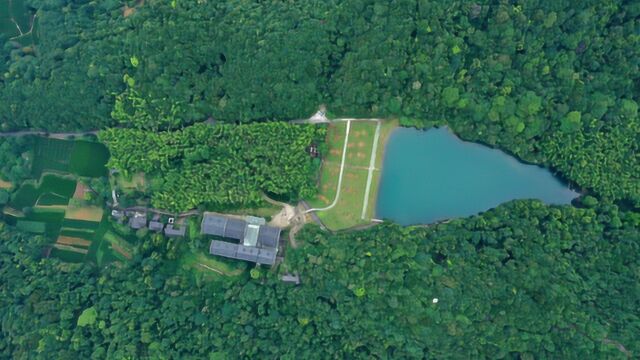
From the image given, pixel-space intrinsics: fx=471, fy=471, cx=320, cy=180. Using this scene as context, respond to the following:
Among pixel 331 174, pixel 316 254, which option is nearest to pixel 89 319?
pixel 316 254

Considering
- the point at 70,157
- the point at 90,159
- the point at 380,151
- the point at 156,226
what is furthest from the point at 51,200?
the point at 380,151

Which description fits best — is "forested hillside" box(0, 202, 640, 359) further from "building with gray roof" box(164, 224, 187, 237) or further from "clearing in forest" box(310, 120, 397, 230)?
"clearing in forest" box(310, 120, 397, 230)

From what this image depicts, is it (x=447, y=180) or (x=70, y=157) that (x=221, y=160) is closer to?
(x=70, y=157)

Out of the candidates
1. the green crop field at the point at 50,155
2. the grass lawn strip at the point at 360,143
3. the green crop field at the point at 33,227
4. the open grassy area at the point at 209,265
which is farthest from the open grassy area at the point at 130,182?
the grass lawn strip at the point at 360,143

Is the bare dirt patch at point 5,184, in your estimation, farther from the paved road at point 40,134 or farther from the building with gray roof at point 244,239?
the building with gray roof at point 244,239

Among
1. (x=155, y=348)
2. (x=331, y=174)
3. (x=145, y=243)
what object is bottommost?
(x=155, y=348)

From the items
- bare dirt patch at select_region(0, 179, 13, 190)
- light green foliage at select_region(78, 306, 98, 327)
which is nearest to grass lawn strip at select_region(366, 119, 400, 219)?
light green foliage at select_region(78, 306, 98, 327)

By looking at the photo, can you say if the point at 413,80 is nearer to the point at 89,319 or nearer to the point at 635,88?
the point at 635,88
